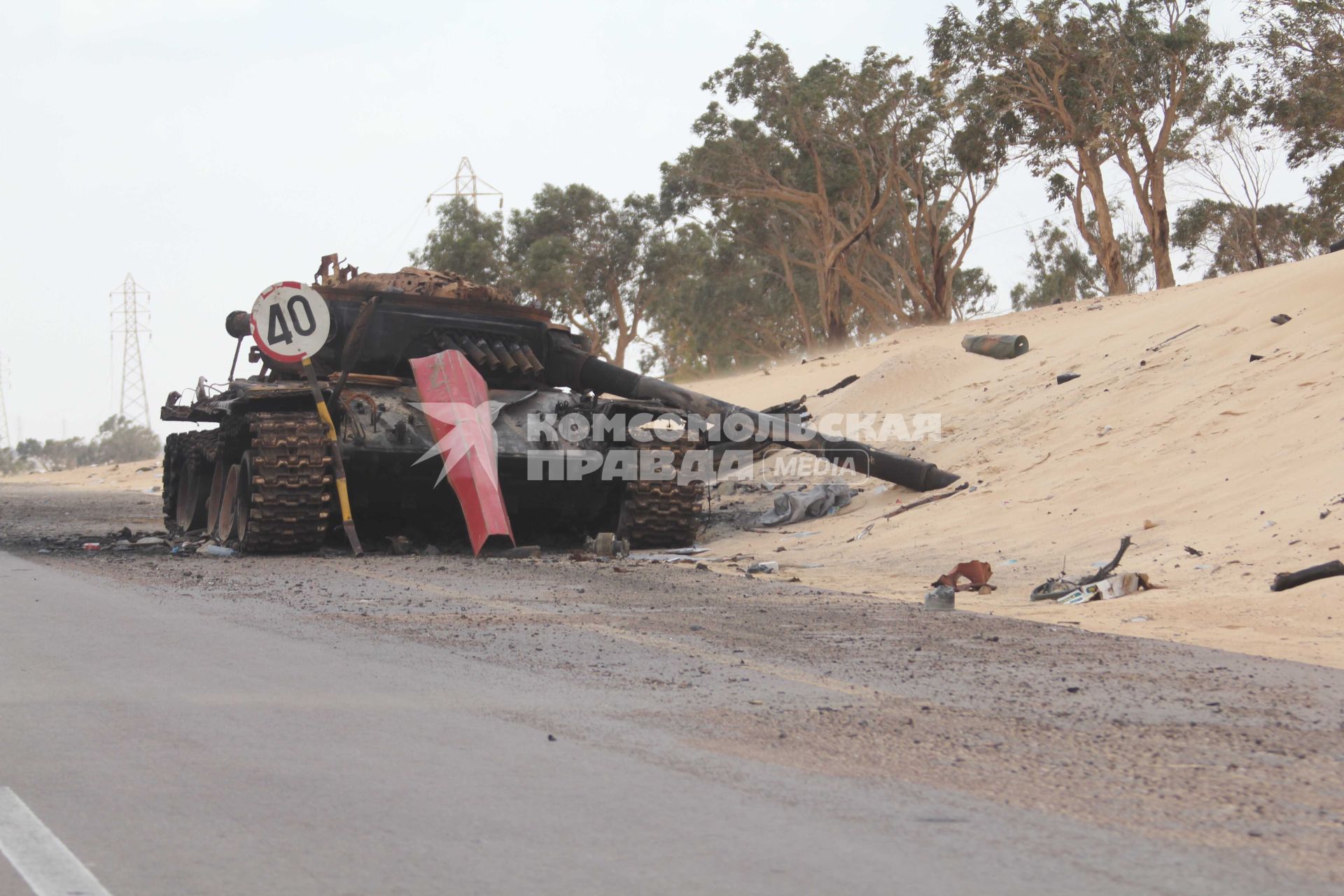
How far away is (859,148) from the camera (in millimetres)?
39250

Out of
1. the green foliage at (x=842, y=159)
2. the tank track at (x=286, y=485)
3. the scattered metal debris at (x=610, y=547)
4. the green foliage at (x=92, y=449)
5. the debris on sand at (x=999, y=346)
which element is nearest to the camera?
the tank track at (x=286, y=485)

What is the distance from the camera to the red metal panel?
43.4 ft

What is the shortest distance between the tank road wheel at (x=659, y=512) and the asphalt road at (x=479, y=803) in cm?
811

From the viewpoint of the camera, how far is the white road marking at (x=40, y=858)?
323 cm

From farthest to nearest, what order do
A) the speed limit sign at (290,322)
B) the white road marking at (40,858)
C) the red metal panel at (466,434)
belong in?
1. the speed limit sign at (290,322)
2. the red metal panel at (466,434)
3. the white road marking at (40,858)

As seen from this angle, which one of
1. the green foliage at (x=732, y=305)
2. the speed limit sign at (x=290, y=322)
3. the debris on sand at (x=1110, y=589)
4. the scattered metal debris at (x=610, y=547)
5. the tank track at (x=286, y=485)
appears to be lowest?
the debris on sand at (x=1110, y=589)

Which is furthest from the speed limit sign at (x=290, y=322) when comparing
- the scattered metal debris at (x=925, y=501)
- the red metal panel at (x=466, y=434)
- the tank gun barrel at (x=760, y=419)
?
the scattered metal debris at (x=925, y=501)

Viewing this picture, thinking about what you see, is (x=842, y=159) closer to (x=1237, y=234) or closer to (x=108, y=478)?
(x=1237, y=234)

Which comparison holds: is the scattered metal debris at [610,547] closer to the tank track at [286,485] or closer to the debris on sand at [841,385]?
the tank track at [286,485]

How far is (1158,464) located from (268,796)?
425 inches

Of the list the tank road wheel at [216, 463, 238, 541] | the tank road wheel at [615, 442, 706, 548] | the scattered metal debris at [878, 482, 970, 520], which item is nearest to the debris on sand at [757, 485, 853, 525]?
the scattered metal debris at [878, 482, 970, 520]

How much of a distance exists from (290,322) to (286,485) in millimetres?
2107

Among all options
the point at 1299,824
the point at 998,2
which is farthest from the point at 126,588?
the point at 998,2

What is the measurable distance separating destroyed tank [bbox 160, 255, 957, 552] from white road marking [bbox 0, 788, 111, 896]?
9.09 m
